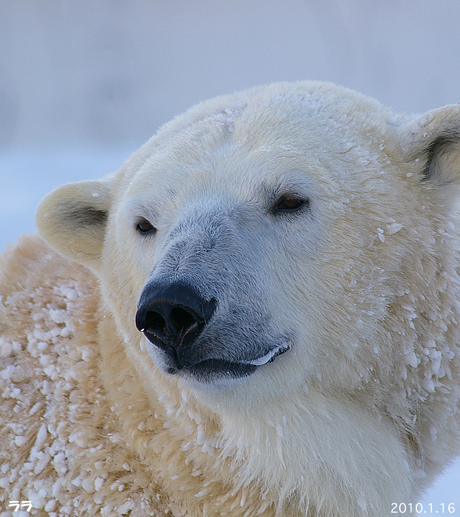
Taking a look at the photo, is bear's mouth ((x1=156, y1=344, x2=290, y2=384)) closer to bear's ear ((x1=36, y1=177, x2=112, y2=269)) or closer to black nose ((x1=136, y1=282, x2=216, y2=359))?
black nose ((x1=136, y1=282, x2=216, y2=359))

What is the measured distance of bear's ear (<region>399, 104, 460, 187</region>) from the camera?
77.5 inches

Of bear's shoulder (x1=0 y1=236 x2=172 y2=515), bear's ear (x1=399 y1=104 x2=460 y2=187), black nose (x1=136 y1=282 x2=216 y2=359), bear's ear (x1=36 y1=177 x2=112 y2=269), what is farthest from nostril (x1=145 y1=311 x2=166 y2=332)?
bear's ear (x1=399 y1=104 x2=460 y2=187)

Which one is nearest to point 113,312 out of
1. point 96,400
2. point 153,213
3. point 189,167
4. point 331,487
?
point 96,400

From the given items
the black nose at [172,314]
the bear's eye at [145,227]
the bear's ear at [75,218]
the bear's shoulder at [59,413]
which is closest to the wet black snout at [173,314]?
the black nose at [172,314]

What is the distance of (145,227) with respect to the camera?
7.14ft

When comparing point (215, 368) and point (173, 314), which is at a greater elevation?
point (173, 314)

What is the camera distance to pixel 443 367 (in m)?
2.07

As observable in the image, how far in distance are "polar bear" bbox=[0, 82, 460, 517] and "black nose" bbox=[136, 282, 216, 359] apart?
0.05 metres

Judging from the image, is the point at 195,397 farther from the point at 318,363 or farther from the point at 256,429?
the point at 318,363

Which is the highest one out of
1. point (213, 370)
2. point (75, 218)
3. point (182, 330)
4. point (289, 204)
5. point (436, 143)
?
point (436, 143)

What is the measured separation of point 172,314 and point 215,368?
0.92 feet

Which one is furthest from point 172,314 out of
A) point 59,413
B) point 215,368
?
point 59,413

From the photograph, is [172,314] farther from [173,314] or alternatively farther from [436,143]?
[436,143]

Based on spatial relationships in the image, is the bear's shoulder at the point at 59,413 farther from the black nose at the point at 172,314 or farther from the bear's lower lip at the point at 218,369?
the black nose at the point at 172,314
